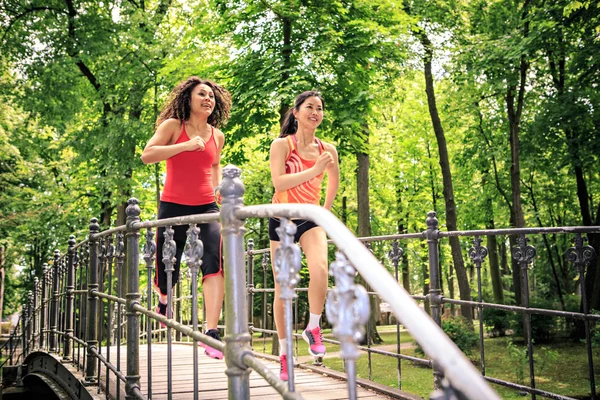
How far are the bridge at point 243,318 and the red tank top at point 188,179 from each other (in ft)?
1.08

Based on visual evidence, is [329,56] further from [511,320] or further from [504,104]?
[504,104]

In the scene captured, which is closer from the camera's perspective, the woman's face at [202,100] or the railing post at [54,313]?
the woman's face at [202,100]

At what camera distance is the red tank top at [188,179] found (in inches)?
168

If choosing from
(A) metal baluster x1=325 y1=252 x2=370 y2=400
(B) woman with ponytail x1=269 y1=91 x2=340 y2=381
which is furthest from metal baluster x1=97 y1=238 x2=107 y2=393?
(A) metal baluster x1=325 y1=252 x2=370 y2=400

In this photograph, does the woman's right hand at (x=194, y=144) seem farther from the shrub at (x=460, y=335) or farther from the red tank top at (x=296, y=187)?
the shrub at (x=460, y=335)

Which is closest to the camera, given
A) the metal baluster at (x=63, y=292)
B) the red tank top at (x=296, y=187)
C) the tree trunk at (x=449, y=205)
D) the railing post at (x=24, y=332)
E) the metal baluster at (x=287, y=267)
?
the metal baluster at (x=287, y=267)

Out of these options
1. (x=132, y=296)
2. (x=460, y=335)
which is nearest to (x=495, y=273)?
(x=460, y=335)

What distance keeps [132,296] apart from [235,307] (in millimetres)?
2034

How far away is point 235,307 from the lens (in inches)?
103

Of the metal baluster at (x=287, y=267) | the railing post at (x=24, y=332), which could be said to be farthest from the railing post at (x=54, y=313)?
the metal baluster at (x=287, y=267)

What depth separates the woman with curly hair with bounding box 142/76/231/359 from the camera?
4074 millimetres

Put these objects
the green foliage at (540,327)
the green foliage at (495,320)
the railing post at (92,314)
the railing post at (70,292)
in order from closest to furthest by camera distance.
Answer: the railing post at (92,314), the railing post at (70,292), the green foliage at (540,327), the green foliage at (495,320)

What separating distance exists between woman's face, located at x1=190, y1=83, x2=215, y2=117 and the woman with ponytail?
58 cm

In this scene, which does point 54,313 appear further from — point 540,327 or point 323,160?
point 540,327
